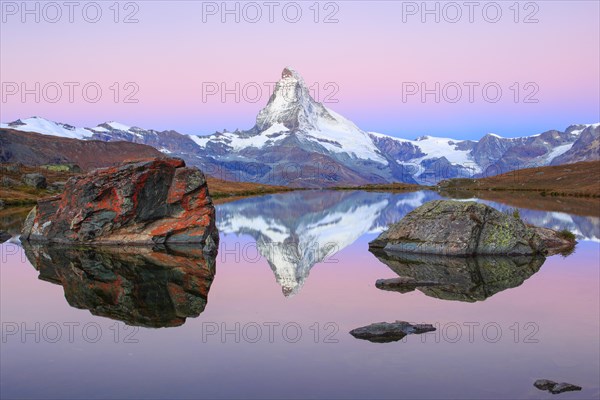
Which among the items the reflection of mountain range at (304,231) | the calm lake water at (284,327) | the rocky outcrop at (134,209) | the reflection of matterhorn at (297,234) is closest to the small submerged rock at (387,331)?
the calm lake water at (284,327)

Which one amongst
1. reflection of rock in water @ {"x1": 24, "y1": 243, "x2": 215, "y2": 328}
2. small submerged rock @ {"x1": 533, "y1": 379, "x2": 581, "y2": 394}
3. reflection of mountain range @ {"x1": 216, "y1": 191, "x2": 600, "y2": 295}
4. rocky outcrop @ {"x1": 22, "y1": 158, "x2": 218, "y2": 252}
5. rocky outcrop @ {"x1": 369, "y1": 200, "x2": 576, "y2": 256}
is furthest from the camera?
rocky outcrop @ {"x1": 22, "y1": 158, "x2": 218, "y2": 252}

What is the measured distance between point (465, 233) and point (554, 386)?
2422 cm

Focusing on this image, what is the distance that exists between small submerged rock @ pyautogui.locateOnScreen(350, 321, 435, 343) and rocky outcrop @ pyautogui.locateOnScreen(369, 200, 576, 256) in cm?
1787

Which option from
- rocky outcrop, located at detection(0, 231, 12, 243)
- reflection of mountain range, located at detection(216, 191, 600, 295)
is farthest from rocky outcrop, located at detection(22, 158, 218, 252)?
reflection of mountain range, located at detection(216, 191, 600, 295)

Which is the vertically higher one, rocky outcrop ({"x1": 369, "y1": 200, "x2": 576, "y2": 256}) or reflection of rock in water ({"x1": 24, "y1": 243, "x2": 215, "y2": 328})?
rocky outcrop ({"x1": 369, "y1": 200, "x2": 576, "y2": 256})

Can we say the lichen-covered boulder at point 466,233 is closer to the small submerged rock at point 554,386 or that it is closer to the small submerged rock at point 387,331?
the small submerged rock at point 387,331

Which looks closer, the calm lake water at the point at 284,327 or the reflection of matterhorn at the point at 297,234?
the calm lake water at the point at 284,327

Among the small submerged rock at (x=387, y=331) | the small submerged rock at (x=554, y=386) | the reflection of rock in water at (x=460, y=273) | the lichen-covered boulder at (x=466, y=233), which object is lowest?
the small submerged rock at (x=554, y=386)

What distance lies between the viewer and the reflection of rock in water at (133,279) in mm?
24891

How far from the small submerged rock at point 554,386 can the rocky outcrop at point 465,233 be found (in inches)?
896

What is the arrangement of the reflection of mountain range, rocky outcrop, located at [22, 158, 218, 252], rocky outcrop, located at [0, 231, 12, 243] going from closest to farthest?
the reflection of mountain range
rocky outcrop, located at [22, 158, 218, 252]
rocky outcrop, located at [0, 231, 12, 243]

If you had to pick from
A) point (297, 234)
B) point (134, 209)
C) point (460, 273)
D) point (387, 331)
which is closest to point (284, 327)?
point (387, 331)

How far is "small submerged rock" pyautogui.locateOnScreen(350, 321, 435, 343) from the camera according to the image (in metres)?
21.1

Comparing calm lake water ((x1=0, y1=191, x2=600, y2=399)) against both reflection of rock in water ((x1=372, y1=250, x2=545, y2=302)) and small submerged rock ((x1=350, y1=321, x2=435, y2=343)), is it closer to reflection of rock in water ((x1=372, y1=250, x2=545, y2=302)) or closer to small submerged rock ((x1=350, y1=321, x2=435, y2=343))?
reflection of rock in water ((x1=372, y1=250, x2=545, y2=302))
